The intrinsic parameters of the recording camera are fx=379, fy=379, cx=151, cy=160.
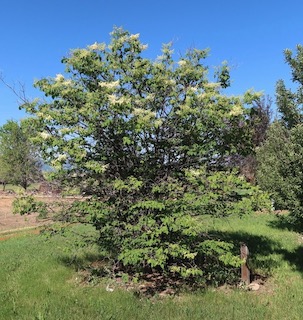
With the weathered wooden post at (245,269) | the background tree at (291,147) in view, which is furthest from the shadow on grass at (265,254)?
the background tree at (291,147)

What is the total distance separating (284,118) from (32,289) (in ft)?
24.2

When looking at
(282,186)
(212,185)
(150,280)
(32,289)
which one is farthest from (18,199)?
(282,186)

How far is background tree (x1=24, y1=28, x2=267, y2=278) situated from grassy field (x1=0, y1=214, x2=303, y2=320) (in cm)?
87

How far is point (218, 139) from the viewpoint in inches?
396

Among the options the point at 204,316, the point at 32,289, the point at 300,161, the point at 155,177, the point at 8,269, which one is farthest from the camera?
the point at 8,269

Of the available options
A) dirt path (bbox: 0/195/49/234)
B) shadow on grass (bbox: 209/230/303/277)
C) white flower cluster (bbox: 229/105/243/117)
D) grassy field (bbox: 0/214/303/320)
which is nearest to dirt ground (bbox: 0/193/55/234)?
dirt path (bbox: 0/195/49/234)

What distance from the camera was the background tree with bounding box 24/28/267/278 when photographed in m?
8.66

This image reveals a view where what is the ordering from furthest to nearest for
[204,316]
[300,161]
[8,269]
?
1. [8,269]
2. [300,161]
3. [204,316]

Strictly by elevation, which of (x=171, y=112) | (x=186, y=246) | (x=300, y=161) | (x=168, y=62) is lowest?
(x=186, y=246)

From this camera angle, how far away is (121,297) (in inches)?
336

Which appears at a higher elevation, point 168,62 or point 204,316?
point 168,62

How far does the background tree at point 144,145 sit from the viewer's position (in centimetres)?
866

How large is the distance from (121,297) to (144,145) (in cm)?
366

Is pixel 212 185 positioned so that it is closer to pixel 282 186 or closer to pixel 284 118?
pixel 282 186
